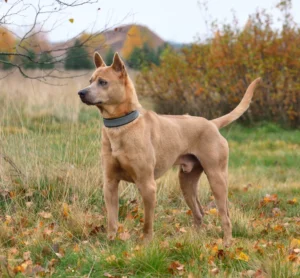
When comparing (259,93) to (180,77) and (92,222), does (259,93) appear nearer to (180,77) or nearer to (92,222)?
(180,77)

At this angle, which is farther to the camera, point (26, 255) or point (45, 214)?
point (45, 214)

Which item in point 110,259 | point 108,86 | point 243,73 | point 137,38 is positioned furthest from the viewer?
point 137,38

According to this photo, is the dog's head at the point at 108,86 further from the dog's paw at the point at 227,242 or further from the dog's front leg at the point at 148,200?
the dog's paw at the point at 227,242

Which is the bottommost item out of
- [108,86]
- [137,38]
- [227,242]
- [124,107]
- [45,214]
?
[227,242]

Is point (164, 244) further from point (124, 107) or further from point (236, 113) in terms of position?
point (236, 113)

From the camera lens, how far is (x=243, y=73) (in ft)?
51.1

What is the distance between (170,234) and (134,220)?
0.46 m

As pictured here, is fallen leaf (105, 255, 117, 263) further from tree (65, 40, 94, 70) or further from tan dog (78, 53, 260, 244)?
tree (65, 40, 94, 70)

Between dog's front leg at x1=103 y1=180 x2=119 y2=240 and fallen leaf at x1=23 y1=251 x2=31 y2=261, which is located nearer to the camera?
fallen leaf at x1=23 y1=251 x2=31 y2=261

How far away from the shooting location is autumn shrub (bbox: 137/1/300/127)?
49.5 feet

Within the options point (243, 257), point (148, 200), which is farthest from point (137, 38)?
point (243, 257)

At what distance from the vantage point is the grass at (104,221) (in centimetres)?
472

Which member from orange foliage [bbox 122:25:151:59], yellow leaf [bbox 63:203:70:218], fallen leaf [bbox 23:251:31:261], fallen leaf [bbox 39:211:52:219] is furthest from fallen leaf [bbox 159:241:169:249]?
orange foliage [bbox 122:25:151:59]

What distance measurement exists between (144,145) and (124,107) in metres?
0.39
